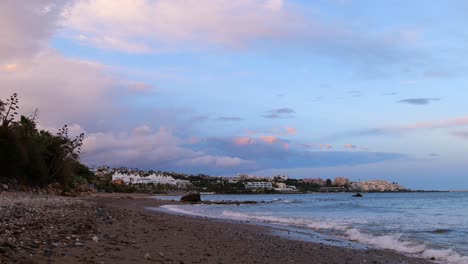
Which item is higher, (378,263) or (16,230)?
(16,230)

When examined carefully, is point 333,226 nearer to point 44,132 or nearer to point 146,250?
point 146,250

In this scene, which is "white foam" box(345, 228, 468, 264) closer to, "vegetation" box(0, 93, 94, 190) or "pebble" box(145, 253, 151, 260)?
"pebble" box(145, 253, 151, 260)

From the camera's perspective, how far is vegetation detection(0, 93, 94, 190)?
96.1 ft

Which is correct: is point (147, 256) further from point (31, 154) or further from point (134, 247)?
point (31, 154)

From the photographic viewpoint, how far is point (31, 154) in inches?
1294

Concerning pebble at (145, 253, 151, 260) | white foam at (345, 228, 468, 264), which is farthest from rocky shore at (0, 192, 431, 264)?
white foam at (345, 228, 468, 264)

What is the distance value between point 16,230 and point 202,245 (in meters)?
5.10

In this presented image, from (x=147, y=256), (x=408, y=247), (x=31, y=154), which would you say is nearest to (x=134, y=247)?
(x=147, y=256)

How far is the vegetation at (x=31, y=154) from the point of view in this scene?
96.1 feet

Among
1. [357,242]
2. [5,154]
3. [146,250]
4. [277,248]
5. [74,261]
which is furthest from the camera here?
[5,154]

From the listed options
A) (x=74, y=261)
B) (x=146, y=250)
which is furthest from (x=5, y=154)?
(x=74, y=261)

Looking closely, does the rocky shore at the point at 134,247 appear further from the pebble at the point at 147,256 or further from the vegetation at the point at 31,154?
the vegetation at the point at 31,154

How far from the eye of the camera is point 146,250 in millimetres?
9117

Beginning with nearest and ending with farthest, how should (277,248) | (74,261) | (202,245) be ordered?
(74,261), (202,245), (277,248)
